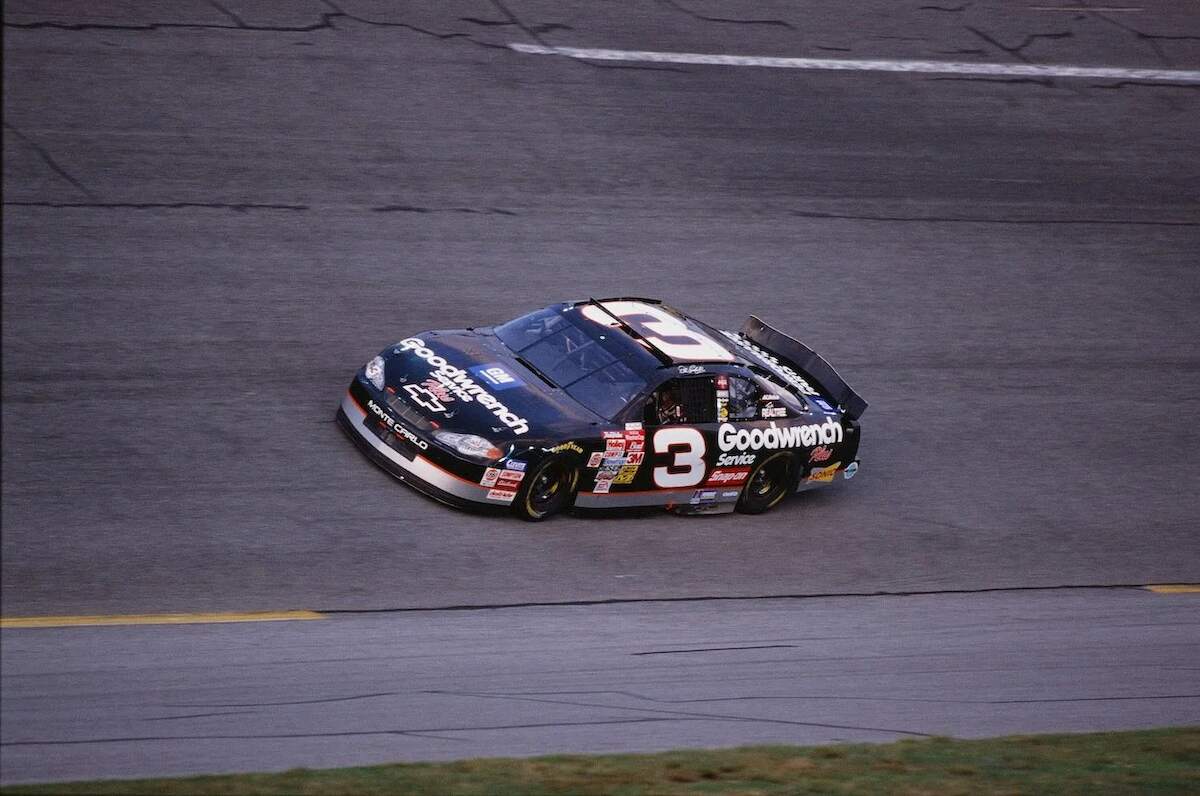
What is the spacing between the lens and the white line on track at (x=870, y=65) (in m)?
20.8

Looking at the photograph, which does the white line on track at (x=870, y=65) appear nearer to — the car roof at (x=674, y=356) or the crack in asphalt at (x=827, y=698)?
the car roof at (x=674, y=356)

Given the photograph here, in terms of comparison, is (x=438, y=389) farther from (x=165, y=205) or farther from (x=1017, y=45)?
(x=1017, y=45)

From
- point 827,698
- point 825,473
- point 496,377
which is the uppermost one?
point 496,377

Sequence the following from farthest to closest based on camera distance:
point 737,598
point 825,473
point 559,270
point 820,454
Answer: point 559,270 → point 825,473 → point 820,454 → point 737,598

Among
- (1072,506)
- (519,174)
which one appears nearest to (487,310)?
(519,174)

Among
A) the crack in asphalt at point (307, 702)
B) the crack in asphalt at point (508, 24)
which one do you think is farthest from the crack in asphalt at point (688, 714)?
the crack in asphalt at point (508, 24)

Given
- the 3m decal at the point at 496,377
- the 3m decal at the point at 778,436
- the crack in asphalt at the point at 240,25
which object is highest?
the crack in asphalt at the point at 240,25

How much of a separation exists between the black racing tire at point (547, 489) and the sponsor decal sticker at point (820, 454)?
2.25m

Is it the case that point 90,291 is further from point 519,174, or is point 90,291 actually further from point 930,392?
point 930,392

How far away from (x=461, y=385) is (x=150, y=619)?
322cm

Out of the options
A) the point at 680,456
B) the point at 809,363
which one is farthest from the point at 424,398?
the point at 809,363

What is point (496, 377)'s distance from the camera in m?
11.4

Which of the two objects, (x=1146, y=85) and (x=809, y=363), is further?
(x=1146, y=85)

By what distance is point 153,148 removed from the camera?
1612 cm
